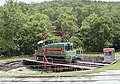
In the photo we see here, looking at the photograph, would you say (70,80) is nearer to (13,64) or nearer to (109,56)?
(109,56)

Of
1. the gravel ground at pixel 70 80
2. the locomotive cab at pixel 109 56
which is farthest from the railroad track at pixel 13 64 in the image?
the gravel ground at pixel 70 80

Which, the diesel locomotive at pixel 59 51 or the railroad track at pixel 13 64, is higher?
the diesel locomotive at pixel 59 51

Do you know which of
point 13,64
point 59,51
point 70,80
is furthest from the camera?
point 13,64

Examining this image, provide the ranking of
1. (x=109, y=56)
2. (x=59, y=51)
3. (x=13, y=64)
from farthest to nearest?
(x=13, y=64) < (x=59, y=51) < (x=109, y=56)

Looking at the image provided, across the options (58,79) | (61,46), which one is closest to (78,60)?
(61,46)

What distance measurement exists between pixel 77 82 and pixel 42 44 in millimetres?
17619

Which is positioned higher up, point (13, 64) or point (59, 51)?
point (59, 51)

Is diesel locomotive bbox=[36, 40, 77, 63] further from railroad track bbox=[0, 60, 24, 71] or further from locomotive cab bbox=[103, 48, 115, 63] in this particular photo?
locomotive cab bbox=[103, 48, 115, 63]

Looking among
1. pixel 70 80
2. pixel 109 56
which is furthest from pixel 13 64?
pixel 70 80

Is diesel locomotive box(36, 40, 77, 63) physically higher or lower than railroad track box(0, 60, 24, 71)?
higher

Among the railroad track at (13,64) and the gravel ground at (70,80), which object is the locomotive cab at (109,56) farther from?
the gravel ground at (70,80)

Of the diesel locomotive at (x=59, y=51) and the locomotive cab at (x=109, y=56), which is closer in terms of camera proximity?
the locomotive cab at (x=109, y=56)

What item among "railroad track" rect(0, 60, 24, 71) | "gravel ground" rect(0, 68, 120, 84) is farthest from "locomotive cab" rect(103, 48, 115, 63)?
"gravel ground" rect(0, 68, 120, 84)

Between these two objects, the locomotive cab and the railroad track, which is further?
the railroad track
